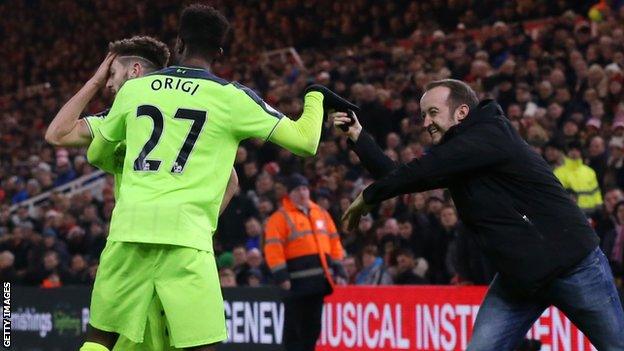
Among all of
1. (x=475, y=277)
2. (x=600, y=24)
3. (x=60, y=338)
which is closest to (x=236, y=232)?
(x=60, y=338)

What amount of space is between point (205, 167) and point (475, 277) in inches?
293

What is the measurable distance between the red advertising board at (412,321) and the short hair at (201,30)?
546 centimetres

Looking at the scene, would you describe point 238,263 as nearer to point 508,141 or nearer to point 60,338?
point 60,338

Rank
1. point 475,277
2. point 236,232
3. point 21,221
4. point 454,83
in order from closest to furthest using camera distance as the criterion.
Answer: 1. point 454,83
2. point 475,277
3. point 236,232
4. point 21,221

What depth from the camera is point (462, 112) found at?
19.9ft

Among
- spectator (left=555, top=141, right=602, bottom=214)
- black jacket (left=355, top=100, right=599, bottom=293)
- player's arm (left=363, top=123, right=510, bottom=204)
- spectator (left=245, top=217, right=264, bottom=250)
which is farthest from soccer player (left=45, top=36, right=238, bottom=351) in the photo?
spectator (left=245, top=217, right=264, bottom=250)

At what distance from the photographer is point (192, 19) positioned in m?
5.72

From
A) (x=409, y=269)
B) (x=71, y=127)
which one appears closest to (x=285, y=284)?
(x=409, y=269)

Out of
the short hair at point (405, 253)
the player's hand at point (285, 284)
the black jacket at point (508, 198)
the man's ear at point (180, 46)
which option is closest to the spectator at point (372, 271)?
the short hair at point (405, 253)

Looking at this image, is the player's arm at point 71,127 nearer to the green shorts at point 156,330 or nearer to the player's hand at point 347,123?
the green shorts at point 156,330

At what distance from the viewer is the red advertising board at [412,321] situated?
34.1ft

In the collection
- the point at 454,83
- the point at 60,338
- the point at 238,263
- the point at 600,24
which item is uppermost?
the point at 600,24

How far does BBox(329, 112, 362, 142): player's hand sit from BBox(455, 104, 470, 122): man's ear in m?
0.49

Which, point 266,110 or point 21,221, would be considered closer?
point 266,110
